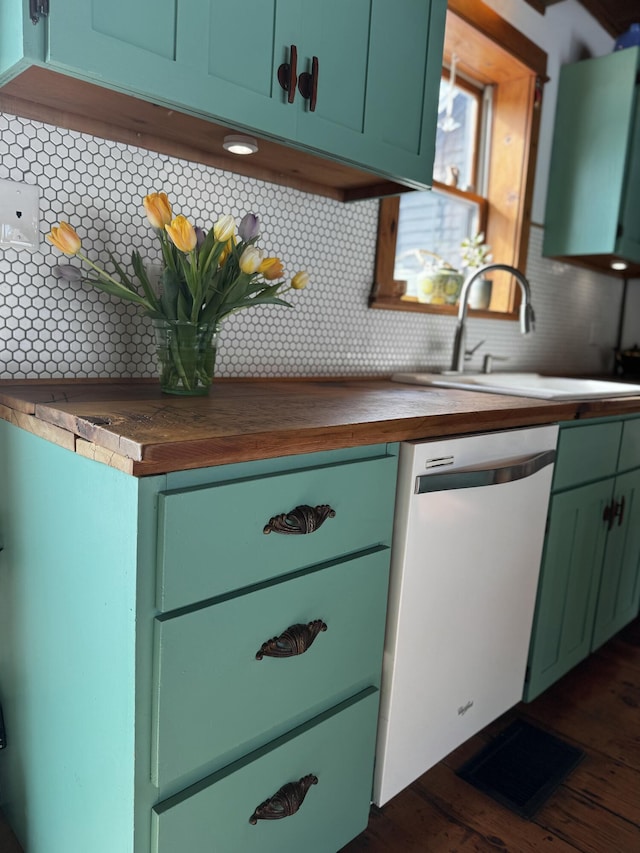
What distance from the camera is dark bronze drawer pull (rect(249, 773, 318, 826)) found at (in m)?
1.01

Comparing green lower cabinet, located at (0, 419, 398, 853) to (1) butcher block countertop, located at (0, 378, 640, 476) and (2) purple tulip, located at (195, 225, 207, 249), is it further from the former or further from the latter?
(2) purple tulip, located at (195, 225, 207, 249)

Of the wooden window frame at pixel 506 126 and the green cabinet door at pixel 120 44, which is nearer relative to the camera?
the green cabinet door at pixel 120 44

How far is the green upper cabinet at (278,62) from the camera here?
955 millimetres

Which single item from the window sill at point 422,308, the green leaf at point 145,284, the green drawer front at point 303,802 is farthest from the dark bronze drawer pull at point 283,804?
the window sill at point 422,308

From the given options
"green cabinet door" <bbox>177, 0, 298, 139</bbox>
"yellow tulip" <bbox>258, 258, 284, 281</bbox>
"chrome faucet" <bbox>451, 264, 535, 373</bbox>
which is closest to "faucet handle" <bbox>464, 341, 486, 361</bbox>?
"chrome faucet" <bbox>451, 264, 535, 373</bbox>

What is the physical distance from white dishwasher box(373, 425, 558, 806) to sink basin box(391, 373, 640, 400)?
0.18 m

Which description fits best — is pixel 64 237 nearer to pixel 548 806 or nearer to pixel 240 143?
pixel 240 143

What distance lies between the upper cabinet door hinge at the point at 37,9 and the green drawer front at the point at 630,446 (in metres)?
1.81

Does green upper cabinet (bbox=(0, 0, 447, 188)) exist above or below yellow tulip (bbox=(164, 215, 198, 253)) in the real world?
above

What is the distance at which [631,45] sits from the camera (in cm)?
277

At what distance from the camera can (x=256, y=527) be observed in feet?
2.97

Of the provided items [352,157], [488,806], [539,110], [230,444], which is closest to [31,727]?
[230,444]

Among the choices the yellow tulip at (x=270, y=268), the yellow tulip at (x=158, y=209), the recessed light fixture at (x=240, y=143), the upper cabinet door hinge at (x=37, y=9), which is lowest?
the yellow tulip at (x=270, y=268)

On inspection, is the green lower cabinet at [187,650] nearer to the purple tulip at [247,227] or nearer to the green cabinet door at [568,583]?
the purple tulip at [247,227]
